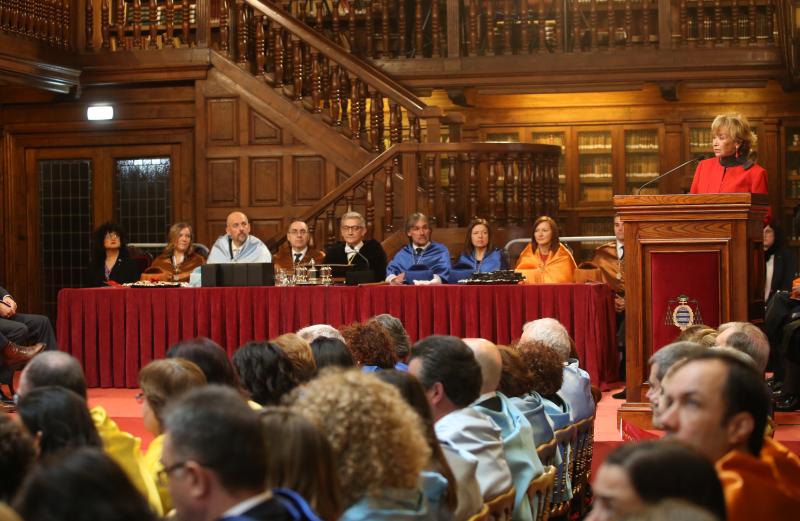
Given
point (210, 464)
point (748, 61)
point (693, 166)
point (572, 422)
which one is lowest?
point (572, 422)

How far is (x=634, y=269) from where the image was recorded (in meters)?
5.84

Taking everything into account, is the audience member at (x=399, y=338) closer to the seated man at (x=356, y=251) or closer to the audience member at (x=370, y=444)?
the audience member at (x=370, y=444)

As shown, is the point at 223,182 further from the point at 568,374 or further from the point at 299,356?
the point at 299,356

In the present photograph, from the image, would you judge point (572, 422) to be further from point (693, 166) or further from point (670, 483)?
point (693, 166)

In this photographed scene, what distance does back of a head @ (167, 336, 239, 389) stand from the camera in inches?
146

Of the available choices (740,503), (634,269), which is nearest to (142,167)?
(634,269)

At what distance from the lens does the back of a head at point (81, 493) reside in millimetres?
1692

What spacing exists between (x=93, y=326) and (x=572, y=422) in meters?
4.91

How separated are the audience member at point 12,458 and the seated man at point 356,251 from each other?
6883 mm

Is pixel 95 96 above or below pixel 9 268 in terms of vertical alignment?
above

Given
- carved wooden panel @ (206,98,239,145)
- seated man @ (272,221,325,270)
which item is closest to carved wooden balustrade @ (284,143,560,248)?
seated man @ (272,221,325,270)

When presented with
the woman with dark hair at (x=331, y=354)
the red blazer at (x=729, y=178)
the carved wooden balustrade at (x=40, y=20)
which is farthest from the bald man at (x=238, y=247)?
the woman with dark hair at (x=331, y=354)

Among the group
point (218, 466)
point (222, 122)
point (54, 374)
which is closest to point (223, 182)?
point (222, 122)

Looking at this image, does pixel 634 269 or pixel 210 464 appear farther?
pixel 634 269
